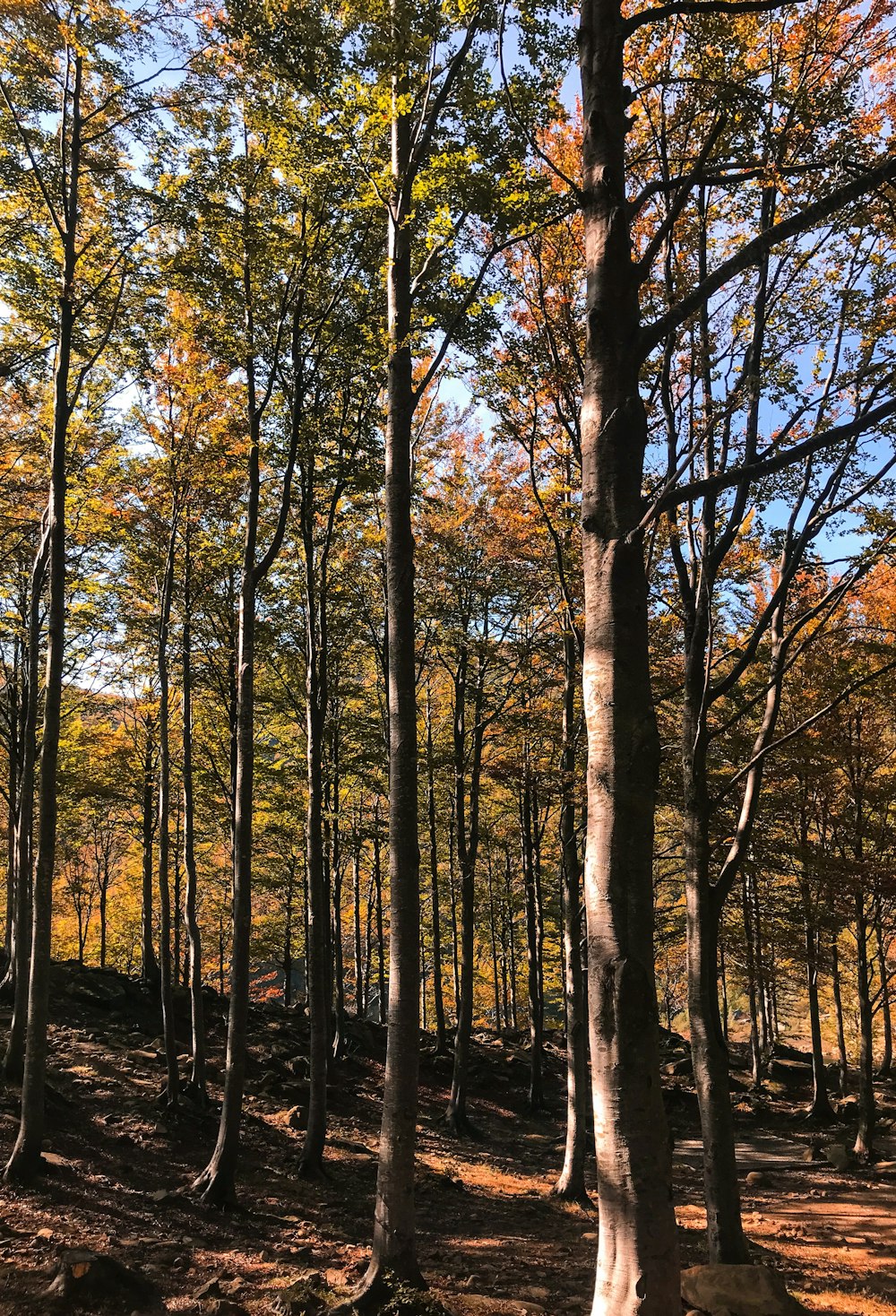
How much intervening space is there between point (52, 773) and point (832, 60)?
1086 cm

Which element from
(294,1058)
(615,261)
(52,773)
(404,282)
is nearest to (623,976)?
(615,261)

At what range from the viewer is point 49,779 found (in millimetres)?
8242

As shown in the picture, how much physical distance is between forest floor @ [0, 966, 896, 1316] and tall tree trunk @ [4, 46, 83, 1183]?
1.85 feet

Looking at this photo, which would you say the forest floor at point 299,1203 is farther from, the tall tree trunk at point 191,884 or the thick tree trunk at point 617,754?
the thick tree trunk at point 617,754

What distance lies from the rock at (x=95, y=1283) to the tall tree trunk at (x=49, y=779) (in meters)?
2.56

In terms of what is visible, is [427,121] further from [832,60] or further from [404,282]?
[832,60]

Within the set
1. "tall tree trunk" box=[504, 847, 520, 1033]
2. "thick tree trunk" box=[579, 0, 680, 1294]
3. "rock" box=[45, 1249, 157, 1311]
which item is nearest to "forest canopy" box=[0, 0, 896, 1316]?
"thick tree trunk" box=[579, 0, 680, 1294]

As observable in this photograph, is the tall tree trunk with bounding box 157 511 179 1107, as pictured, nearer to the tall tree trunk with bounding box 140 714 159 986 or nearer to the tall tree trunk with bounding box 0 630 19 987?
the tall tree trunk with bounding box 0 630 19 987

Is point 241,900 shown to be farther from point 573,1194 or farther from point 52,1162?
point 573,1194

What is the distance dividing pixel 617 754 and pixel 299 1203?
931cm

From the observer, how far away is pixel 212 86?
9.37 metres

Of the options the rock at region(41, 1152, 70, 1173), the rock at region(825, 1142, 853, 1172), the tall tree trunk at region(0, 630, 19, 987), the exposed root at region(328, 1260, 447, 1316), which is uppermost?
the tall tree trunk at region(0, 630, 19, 987)

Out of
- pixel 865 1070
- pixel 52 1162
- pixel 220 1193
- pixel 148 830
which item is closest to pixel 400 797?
pixel 220 1193

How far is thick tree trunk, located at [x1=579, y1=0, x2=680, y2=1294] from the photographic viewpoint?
8.93 feet
